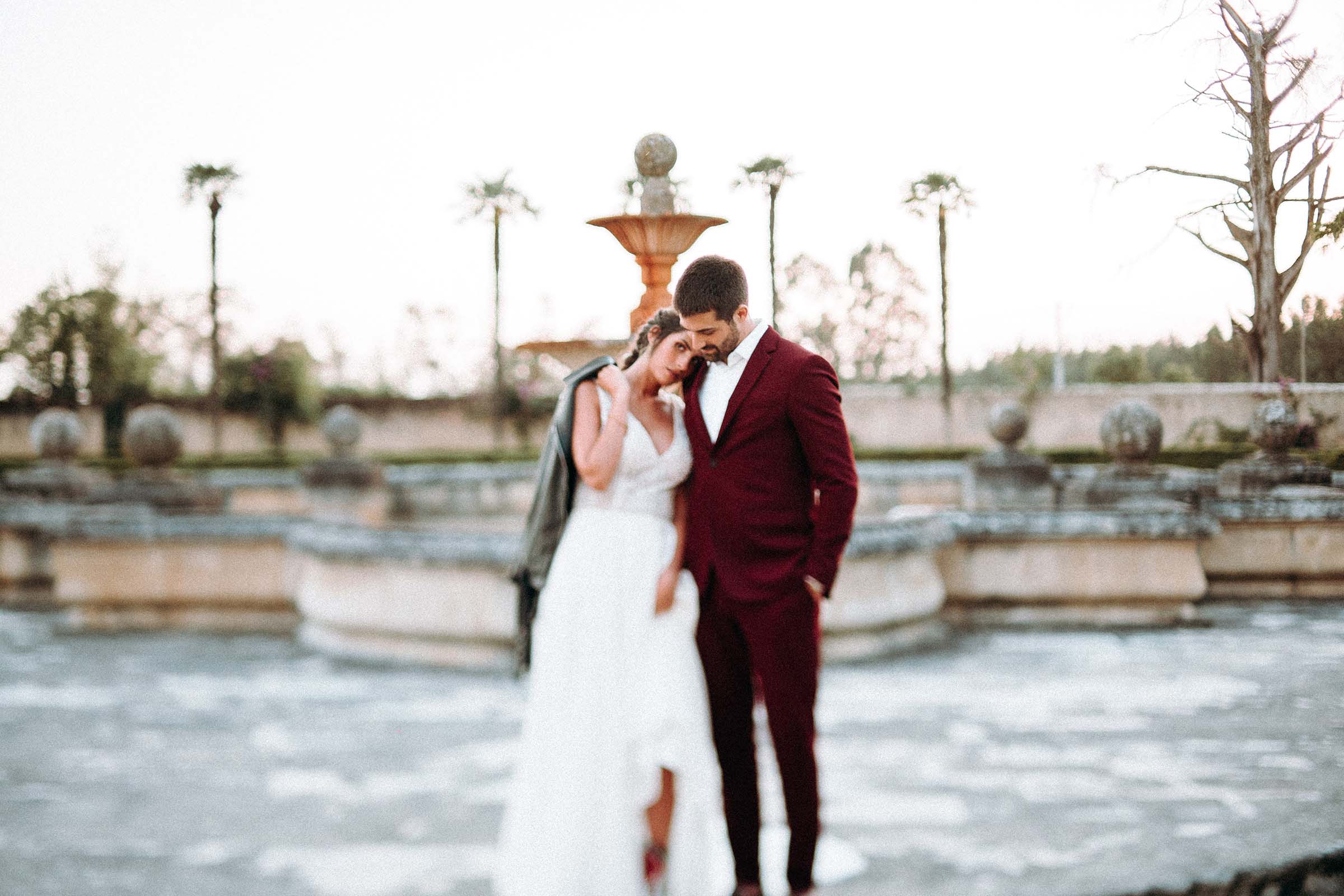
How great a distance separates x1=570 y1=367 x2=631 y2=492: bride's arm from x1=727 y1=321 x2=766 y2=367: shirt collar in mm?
306

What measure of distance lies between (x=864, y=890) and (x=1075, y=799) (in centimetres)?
129

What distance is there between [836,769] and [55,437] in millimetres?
9646

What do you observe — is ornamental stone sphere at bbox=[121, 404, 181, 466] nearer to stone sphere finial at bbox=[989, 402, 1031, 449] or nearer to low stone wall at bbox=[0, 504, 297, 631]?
low stone wall at bbox=[0, 504, 297, 631]

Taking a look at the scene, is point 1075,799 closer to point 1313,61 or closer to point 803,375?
point 803,375

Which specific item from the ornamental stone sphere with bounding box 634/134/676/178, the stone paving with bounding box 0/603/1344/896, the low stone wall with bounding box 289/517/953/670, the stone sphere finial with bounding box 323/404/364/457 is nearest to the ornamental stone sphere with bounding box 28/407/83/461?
the stone sphere finial with bounding box 323/404/364/457

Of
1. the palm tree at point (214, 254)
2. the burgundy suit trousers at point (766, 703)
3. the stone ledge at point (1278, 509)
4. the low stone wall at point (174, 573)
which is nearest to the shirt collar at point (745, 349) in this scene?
the burgundy suit trousers at point (766, 703)

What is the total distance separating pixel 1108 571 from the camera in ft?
27.1

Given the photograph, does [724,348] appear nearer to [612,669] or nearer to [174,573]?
[612,669]

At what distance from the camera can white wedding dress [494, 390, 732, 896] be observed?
10.4ft

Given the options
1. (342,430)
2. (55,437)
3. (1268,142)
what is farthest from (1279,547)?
(55,437)

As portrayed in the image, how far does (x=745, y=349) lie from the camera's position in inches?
125

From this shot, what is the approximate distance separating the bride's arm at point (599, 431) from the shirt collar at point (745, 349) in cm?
31

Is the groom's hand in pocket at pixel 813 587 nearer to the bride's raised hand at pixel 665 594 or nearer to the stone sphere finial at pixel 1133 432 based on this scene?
the bride's raised hand at pixel 665 594

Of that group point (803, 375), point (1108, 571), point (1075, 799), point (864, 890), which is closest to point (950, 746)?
point (1075, 799)
